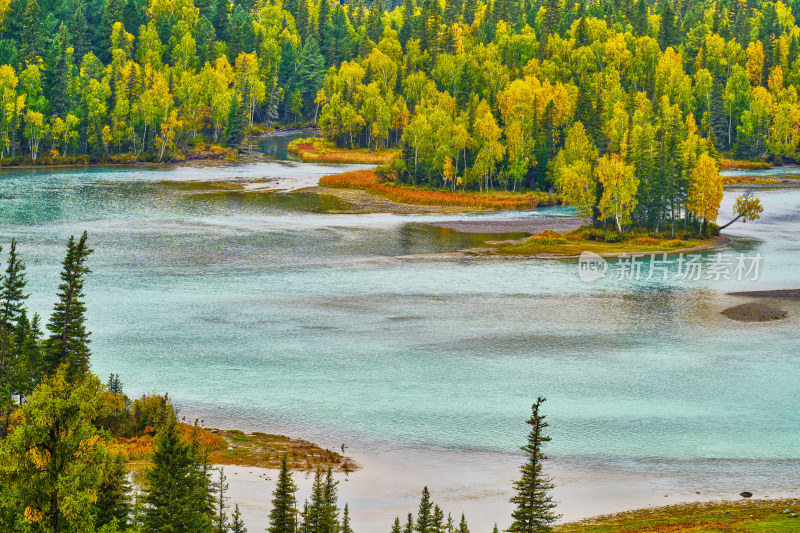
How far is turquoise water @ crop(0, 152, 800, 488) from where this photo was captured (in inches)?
2130

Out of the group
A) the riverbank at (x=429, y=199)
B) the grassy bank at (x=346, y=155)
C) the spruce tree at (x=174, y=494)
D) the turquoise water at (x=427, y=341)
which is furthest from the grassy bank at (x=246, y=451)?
the grassy bank at (x=346, y=155)

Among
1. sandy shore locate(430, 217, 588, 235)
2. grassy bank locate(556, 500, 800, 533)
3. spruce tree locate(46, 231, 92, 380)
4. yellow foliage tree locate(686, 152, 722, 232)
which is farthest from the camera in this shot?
sandy shore locate(430, 217, 588, 235)

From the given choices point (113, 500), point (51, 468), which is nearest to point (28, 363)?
point (113, 500)

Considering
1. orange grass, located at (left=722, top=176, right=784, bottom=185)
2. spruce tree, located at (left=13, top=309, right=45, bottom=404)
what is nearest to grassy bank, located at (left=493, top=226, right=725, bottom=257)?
orange grass, located at (left=722, top=176, right=784, bottom=185)

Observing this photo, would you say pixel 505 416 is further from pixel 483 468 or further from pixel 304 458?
pixel 304 458

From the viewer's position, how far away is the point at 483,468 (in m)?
48.4

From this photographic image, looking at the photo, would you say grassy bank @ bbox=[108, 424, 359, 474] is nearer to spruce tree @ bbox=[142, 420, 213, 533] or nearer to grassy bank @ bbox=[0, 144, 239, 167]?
spruce tree @ bbox=[142, 420, 213, 533]

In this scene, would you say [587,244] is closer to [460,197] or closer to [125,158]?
[460,197]

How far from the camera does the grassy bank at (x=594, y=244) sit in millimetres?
107312

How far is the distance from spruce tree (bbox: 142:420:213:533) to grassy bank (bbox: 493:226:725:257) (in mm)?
73575

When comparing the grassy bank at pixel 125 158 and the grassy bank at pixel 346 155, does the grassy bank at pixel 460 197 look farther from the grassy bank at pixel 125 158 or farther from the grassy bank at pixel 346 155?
the grassy bank at pixel 125 158

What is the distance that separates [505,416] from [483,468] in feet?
26.1

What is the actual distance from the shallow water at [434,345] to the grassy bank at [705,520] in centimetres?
331

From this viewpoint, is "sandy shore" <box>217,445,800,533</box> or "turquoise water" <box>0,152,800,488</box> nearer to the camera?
"sandy shore" <box>217,445,800,533</box>
